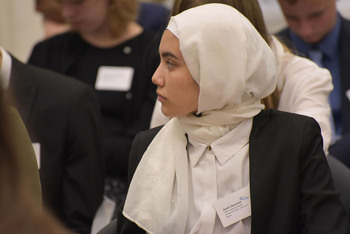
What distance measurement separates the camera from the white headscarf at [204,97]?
2.00 metres

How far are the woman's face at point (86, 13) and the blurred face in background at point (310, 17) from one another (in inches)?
46.8

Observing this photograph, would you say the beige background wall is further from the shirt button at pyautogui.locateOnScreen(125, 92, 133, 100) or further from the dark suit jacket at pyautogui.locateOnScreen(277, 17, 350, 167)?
the dark suit jacket at pyautogui.locateOnScreen(277, 17, 350, 167)

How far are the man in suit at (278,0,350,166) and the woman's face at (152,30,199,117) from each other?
4.88 ft

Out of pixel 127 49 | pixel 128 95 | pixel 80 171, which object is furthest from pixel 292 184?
pixel 127 49

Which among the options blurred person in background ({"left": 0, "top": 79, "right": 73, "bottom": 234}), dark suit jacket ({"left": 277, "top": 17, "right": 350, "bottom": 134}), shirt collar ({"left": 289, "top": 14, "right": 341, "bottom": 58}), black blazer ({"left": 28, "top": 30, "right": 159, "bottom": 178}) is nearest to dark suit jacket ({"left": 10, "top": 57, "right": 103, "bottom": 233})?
black blazer ({"left": 28, "top": 30, "right": 159, "bottom": 178})

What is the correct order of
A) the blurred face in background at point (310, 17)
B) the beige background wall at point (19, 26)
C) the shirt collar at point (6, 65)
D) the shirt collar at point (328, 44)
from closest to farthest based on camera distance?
the shirt collar at point (6, 65) < the blurred face in background at point (310, 17) < the shirt collar at point (328, 44) < the beige background wall at point (19, 26)

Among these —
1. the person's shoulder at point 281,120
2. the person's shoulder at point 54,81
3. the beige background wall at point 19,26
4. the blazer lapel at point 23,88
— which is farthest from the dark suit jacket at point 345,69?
the beige background wall at point 19,26

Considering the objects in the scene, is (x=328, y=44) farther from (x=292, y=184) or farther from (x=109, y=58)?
(x=292, y=184)

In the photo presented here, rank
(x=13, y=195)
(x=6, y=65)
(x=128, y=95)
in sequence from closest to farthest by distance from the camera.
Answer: (x=13, y=195)
(x=6, y=65)
(x=128, y=95)

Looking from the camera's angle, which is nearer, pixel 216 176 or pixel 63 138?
pixel 216 176

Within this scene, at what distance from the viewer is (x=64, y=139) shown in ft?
9.57

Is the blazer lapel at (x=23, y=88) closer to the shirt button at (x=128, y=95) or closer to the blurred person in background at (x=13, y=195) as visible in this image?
the shirt button at (x=128, y=95)

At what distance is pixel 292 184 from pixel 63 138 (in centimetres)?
125

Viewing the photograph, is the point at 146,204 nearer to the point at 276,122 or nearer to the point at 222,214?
the point at 222,214
